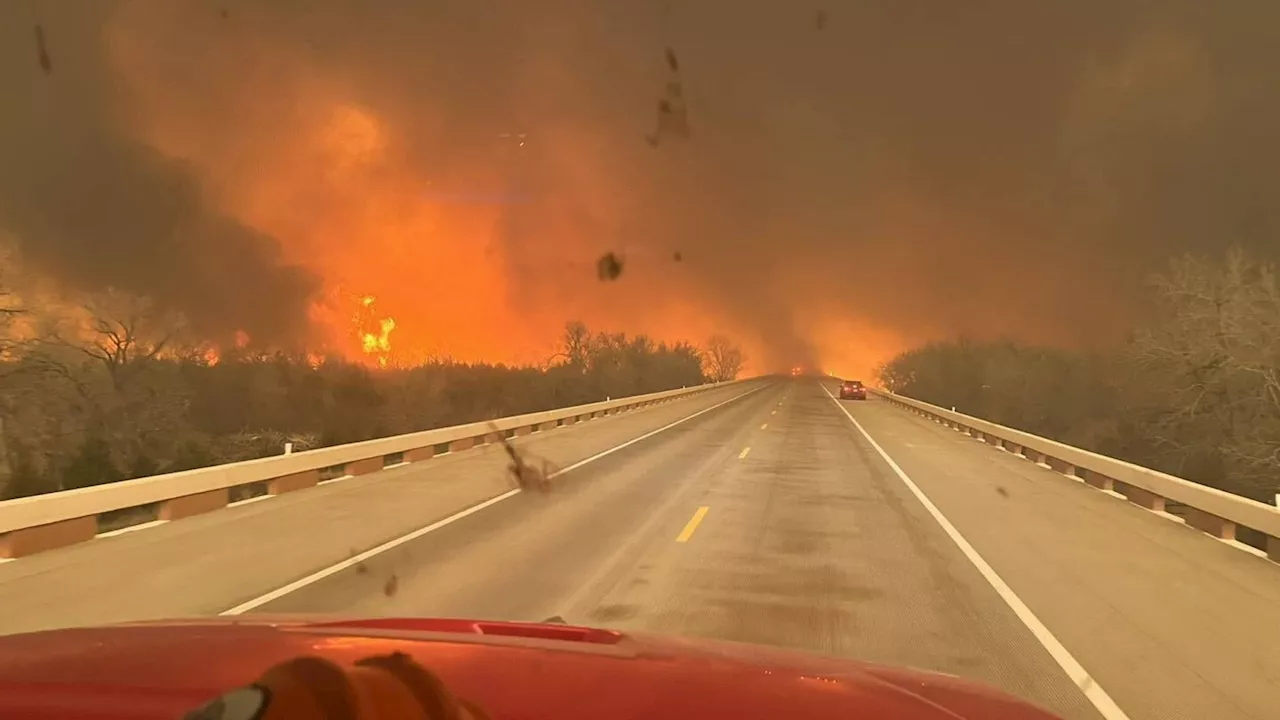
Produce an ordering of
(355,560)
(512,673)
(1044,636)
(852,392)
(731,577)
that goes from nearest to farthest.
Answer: (512,673)
(1044,636)
(731,577)
(355,560)
(852,392)

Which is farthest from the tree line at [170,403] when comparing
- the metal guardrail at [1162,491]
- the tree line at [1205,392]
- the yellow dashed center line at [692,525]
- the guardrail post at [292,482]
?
the tree line at [1205,392]

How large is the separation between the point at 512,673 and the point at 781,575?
244 inches

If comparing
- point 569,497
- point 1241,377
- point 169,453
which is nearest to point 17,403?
point 169,453

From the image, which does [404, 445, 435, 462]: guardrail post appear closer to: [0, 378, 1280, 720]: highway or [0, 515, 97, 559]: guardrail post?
[0, 378, 1280, 720]: highway

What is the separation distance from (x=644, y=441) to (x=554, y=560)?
18.1m

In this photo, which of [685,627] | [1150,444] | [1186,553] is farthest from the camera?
[1150,444]

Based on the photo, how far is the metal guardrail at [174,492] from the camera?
9.91 m

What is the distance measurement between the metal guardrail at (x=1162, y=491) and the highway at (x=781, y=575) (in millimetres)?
413

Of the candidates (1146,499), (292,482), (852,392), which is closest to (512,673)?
(292,482)

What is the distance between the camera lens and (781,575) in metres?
9.06

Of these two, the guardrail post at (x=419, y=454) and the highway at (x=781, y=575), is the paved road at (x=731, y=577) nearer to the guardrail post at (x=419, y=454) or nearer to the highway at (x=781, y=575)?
the highway at (x=781, y=575)

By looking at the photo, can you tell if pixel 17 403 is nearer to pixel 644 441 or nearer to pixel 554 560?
pixel 644 441

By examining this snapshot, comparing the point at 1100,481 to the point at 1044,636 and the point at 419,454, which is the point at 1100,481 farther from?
the point at 419,454

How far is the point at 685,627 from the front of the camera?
22.9 ft
